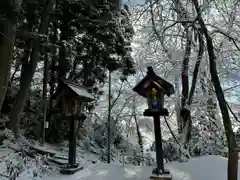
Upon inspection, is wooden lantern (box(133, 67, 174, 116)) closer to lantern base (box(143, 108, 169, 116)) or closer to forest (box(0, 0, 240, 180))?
lantern base (box(143, 108, 169, 116))

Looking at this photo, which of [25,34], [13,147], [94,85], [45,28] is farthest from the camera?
[94,85]

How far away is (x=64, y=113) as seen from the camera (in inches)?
192

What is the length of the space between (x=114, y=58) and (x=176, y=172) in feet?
14.6

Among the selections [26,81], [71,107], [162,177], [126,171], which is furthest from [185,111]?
[26,81]

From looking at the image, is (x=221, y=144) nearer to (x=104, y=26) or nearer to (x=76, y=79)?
(x=104, y=26)

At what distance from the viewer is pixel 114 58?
7.54 metres

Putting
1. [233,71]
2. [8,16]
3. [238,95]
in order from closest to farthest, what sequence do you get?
1. [8,16]
2. [233,71]
3. [238,95]

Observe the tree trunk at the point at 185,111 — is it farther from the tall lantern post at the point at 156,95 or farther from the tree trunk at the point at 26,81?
the tree trunk at the point at 26,81

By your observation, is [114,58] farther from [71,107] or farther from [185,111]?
[71,107]

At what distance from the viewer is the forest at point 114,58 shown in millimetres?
4883

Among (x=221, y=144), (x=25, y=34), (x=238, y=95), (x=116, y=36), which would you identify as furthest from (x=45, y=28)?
(x=238, y=95)

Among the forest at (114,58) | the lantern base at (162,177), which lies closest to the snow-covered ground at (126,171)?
the lantern base at (162,177)

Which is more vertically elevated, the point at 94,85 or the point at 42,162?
the point at 94,85

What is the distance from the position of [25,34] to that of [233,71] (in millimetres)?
5402
